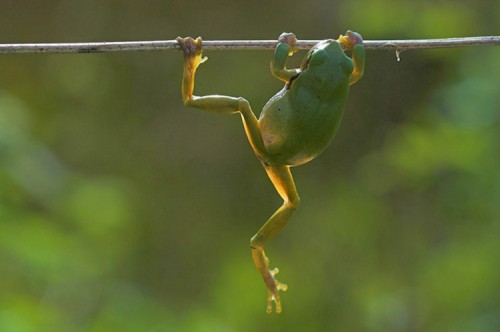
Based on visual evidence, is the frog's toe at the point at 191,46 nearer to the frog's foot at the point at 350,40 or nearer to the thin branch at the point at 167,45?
the thin branch at the point at 167,45

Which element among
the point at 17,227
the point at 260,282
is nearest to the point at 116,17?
the point at 260,282

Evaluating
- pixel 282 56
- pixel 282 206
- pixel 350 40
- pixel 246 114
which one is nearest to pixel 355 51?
pixel 350 40

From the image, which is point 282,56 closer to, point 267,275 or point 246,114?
point 246,114

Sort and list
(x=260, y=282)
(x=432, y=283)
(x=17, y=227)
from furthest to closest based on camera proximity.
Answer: (x=260, y=282) < (x=432, y=283) < (x=17, y=227)

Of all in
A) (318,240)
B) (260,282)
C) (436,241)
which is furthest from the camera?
(318,240)

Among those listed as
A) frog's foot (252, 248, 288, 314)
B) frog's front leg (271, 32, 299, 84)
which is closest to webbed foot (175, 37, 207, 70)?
frog's front leg (271, 32, 299, 84)

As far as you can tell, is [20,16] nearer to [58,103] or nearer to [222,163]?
[58,103]

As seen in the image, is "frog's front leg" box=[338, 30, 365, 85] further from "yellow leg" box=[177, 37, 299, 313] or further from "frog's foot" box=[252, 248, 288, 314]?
"frog's foot" box=[252, 248, 288, 314]
